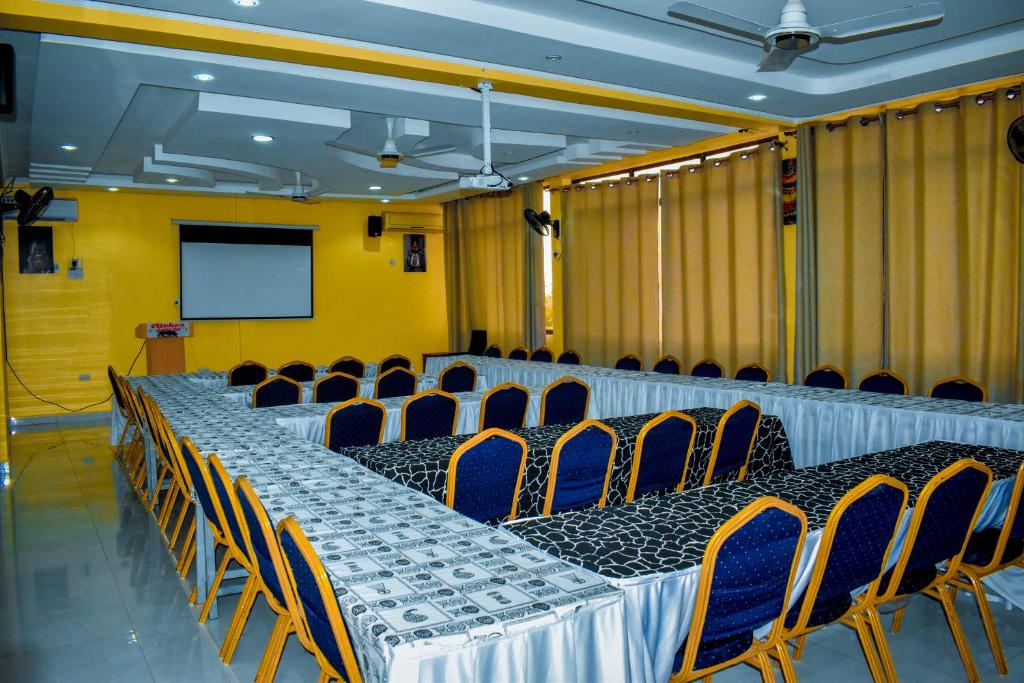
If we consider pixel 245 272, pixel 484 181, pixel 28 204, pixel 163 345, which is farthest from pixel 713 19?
pixel 245 272

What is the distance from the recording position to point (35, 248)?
10.4 metres

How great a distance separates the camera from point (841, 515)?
2348mm

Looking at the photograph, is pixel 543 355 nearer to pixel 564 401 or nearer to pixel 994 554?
pixel 564 401

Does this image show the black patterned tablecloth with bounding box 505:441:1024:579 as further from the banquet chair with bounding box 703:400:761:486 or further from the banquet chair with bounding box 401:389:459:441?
the banquet chair with bounding box 401:389:459:441

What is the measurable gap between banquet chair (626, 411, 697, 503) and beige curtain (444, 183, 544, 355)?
7259mm

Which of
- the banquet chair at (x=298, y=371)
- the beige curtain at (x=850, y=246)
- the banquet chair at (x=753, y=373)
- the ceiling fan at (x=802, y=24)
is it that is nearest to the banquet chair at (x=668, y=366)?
the banquet chair at (x=753, y=373)

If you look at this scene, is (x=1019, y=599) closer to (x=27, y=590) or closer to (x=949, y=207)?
(x=949, y=207)

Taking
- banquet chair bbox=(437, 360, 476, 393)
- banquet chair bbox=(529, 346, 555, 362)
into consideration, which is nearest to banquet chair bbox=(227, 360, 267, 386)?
banquet chair bbox=(437, 360, 476, 393)

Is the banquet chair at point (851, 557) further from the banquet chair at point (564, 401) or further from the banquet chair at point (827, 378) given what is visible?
the banquet chair at point (827, 378)

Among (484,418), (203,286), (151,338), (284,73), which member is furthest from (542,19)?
(203,286)

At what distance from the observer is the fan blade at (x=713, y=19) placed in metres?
3.63

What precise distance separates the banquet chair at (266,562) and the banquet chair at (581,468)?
4.64 ft

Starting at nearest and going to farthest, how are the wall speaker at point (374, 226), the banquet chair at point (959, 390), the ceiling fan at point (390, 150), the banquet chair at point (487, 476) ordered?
the banquet chair at point (487, 476) < the banquet chair at point (959, 390) < the ceiling fan at point (390, 150) < the wall speaker at point (374, 226)

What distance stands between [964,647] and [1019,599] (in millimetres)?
881
